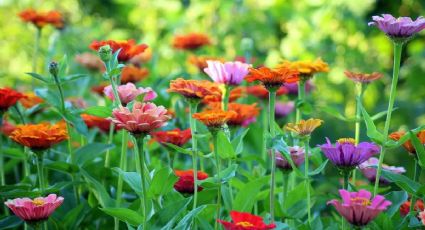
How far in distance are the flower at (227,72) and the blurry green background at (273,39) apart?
95 cm

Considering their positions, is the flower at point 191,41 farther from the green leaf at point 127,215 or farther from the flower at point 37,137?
the green leaf at point 127,215

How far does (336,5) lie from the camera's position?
2393 mm

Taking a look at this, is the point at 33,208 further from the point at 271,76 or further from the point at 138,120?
the point at 271,76

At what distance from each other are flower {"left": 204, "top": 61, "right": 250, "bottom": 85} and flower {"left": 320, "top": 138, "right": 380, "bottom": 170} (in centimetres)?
21

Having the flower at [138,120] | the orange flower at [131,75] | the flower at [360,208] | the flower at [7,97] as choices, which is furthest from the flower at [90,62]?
the flower at [360,208]

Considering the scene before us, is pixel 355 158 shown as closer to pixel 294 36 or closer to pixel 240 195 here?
pixel 240 195

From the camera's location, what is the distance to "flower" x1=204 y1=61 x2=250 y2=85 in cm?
107

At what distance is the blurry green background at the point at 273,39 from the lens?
7.54 ft

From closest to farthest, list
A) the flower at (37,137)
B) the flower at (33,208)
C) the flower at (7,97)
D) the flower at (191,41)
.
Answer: the flower at (33,208) < the flower at (37,137) < the flower at (7,97) < the flower at (191,41)

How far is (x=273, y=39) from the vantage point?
2.68 meters

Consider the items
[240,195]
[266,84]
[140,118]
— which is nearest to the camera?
[140,118]

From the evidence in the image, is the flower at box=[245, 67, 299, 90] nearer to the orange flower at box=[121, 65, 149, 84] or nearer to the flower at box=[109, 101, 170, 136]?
the flower at box=[109, 101, 170, 136]

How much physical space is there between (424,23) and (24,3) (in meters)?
2.13

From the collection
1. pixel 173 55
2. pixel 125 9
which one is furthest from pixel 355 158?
pixel 125 9
